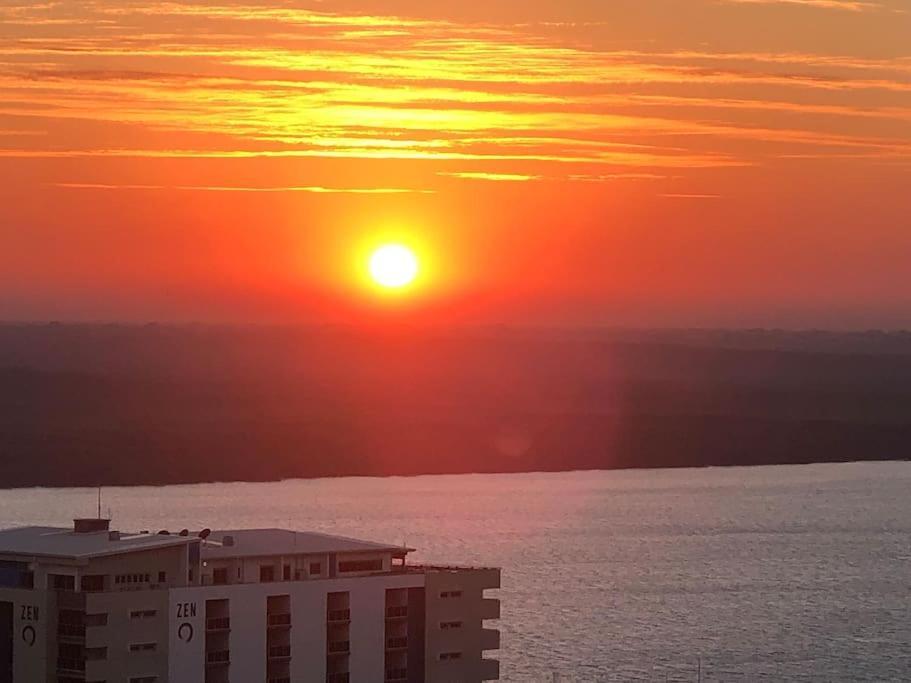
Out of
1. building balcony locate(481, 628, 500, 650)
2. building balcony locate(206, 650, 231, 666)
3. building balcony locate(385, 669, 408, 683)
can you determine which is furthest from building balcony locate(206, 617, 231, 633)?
building balcony locate(481, 628, 500, 650)

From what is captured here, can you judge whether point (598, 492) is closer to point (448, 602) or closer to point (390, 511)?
point (390, 511)

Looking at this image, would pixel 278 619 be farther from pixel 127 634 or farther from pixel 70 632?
pixel 70 632

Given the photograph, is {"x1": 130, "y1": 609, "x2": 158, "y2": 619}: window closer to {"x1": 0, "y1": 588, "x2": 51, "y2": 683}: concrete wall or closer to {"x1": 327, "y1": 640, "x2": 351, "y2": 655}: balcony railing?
{"x1": 0, "y1": 588, "x2": 51, "y2": 683}: concrete wall

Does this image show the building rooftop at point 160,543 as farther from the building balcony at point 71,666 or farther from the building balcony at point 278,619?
the building balcony at point 71,666

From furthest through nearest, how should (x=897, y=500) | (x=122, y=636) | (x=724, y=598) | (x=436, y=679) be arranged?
(x=897, y=500), (x=724, y=598), (x=436, y=679), (x=122, y=636)

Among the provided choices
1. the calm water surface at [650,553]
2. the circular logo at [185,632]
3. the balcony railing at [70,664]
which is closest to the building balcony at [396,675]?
the circular logo at [185,632]

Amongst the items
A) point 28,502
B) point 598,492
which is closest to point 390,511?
point 28,502
